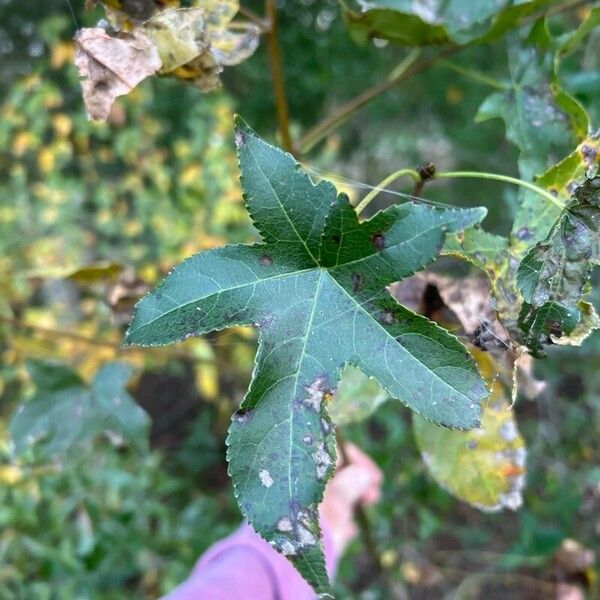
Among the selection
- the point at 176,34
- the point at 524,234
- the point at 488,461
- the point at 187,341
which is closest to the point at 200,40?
the point at 176,34

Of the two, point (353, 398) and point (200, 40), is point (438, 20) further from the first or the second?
point (353, 398)

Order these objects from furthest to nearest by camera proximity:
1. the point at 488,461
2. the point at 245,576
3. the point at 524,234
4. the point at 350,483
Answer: the point at 350,483, the point at 245,576, the point at 488,461, the point at 524,234

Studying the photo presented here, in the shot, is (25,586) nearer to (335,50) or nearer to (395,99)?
(335,50)

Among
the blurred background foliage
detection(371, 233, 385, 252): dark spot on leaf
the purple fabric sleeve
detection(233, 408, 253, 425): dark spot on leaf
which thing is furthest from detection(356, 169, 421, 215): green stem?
the purple fabric sleeve

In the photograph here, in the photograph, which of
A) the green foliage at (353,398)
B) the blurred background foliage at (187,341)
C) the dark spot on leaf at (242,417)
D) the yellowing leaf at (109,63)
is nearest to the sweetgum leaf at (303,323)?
the dark spot on leaf at (242,417)

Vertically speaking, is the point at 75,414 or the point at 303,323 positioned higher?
the point at 303,323

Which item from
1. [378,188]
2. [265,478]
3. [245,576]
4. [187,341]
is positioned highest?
[378,188]

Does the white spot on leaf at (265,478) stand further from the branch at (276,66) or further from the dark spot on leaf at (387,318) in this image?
the branch at (276,66)
